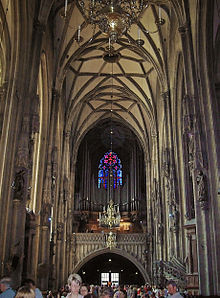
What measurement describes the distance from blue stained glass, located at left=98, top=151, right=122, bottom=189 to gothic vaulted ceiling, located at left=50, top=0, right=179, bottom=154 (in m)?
4.35

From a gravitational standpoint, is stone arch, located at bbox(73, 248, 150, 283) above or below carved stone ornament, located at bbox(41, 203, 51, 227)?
below

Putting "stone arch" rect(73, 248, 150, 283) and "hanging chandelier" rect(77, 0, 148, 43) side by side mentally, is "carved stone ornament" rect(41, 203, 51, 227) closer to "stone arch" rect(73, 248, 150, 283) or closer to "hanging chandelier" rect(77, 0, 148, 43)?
"hanging chandelier" rect(77, 0, 148, 43)

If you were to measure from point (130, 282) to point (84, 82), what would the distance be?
1803 cm

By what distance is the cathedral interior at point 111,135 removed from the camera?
35.0 feet

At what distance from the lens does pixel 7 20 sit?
1266 centimetres

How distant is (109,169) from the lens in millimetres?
31484

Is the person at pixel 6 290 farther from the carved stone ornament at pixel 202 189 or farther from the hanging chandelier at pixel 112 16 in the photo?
the hanging chandelier at pixel 112 16

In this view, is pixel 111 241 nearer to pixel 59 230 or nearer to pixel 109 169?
pixel 59 230

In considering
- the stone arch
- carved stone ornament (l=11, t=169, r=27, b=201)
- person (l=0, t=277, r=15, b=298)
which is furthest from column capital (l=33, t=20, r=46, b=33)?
the stone arch

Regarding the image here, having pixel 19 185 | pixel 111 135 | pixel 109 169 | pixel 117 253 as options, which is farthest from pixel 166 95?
pixel 109 169

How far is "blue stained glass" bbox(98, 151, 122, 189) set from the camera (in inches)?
1231

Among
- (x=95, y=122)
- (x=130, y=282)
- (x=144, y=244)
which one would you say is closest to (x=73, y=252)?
(x=144, y=244)

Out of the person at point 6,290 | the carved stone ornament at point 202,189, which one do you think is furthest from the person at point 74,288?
the carved stone ornament at point 202,189

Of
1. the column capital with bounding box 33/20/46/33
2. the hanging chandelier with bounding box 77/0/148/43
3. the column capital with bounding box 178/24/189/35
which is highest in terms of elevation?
the column capital with bounding box 33/20/46/33
